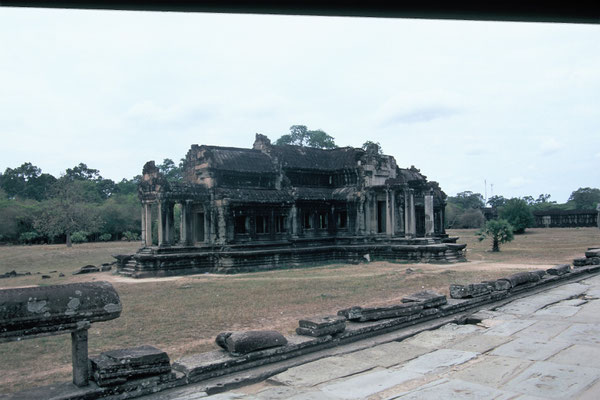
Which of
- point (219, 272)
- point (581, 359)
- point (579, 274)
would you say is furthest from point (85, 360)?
point (219, 272)

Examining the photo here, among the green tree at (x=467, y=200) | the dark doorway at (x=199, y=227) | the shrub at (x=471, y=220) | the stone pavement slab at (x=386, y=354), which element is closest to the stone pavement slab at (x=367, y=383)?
the stone pavement slab at (x=386, y=354)

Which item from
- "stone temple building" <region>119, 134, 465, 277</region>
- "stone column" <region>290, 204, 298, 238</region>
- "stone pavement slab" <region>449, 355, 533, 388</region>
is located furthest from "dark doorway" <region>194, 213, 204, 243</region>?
"stone pavement slab" <region>449, 355, 533, 388</region>

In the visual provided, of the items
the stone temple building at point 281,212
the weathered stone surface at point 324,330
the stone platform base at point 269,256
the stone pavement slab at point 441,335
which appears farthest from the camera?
the stone temple building at point 281,212

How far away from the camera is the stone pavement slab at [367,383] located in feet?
17.1

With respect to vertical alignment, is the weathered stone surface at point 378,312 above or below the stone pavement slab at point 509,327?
above

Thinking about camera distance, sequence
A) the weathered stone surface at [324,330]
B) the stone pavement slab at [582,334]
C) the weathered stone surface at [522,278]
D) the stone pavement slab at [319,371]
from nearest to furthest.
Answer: the stone pavement slab at [319,371] < the weathered stone surface at [324,330] < the stone pavement slab at [582,334] < the weathered stone surface at [522,278]

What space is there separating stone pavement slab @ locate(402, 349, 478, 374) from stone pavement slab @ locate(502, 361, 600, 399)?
88 cm

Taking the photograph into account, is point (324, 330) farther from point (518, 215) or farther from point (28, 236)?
point (518, 215)

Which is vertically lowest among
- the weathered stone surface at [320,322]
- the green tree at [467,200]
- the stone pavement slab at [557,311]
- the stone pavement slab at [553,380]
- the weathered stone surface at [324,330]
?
the stone pavement slab at [557,311]

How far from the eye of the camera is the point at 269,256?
77.5 feet

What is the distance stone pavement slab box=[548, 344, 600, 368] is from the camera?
6.17 meters

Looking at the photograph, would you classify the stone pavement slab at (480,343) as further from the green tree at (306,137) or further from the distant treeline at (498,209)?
the green tree at (306,137)

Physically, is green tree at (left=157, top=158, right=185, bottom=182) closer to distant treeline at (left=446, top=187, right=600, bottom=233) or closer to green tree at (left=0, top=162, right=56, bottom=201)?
green tree at (left=0, top=162, right=56, bottom=201)

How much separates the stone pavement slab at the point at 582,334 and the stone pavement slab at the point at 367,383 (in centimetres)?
322
